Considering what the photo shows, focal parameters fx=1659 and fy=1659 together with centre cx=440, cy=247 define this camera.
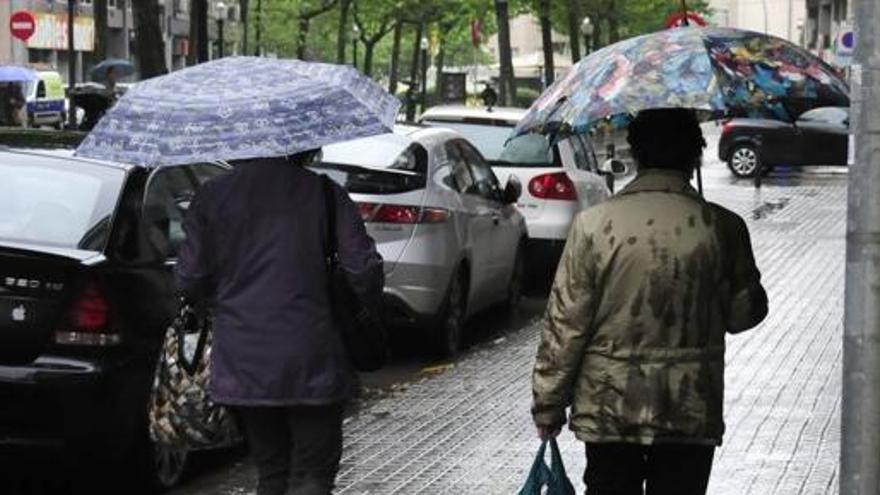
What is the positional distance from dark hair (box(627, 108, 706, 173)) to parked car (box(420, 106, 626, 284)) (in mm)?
9481

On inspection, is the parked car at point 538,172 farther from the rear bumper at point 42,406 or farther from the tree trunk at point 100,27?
the tree trunk at point 100,27

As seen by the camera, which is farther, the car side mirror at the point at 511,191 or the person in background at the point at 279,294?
the car side mirror at the point at 511,191

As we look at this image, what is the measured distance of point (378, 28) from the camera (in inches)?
2783

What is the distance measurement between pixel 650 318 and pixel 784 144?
106ft

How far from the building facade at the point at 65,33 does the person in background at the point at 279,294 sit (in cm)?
5482

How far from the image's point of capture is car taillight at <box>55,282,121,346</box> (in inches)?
266

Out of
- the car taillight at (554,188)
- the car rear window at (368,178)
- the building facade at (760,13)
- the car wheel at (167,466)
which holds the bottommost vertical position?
the car wheel at (167,466)

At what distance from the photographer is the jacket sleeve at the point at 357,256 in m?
5.25

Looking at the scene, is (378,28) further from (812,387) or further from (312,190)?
(312,190)

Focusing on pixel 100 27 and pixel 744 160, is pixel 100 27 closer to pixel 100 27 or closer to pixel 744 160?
pixel 100 27

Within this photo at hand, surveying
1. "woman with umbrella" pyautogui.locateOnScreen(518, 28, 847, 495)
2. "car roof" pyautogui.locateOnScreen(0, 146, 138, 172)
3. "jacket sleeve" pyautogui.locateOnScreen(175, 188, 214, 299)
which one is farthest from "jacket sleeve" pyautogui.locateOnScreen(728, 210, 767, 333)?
"car roof" pyautogui.locateOnScreen(0, 146, 138, 172)

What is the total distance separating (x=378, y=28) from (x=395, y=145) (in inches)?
2362

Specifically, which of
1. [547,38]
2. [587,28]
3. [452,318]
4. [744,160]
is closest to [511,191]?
[452,318]

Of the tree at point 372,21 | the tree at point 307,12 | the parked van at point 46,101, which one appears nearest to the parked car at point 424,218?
the parked van at point 46,101
